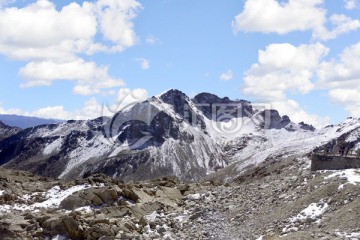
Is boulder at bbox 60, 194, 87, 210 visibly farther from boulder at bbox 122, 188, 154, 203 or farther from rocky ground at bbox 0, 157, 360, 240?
boulder at bbox 122, 188, 154, 203

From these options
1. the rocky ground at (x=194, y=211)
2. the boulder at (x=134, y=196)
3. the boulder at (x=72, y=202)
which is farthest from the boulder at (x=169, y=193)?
the boulder at (x=72, y=202)

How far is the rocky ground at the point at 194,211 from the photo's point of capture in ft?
88.3

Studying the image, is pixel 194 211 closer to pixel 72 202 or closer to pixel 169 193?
pixel 169 193

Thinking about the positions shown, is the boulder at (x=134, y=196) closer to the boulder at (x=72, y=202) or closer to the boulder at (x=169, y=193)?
the boulder at (x=169, y=193)

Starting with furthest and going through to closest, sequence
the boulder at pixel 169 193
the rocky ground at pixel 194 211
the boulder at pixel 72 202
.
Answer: the boulder at pixel 169 193, the boulder at pixel 72 202, the rocky ground at pixel 194 211

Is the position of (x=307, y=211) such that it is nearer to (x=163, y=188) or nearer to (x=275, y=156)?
(x=163, y=188)

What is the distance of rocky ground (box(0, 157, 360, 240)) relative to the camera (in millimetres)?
26906

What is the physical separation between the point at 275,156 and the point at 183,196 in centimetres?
10939

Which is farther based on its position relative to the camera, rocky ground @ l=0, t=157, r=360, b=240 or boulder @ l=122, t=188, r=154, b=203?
boulder @ l=122, t=188, r=154, b=203

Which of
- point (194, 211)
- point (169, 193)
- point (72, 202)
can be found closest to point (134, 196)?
point (169, 193)

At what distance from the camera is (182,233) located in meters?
30.3

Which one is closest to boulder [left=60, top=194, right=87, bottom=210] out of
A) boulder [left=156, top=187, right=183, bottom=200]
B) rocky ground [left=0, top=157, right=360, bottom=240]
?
rocky ground [left=0, top=157, right=360, bottom=240]

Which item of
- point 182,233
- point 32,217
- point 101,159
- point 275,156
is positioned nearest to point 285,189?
point 182,233

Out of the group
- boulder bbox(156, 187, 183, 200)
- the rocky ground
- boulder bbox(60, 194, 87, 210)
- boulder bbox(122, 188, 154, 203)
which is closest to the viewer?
the rocky ground
